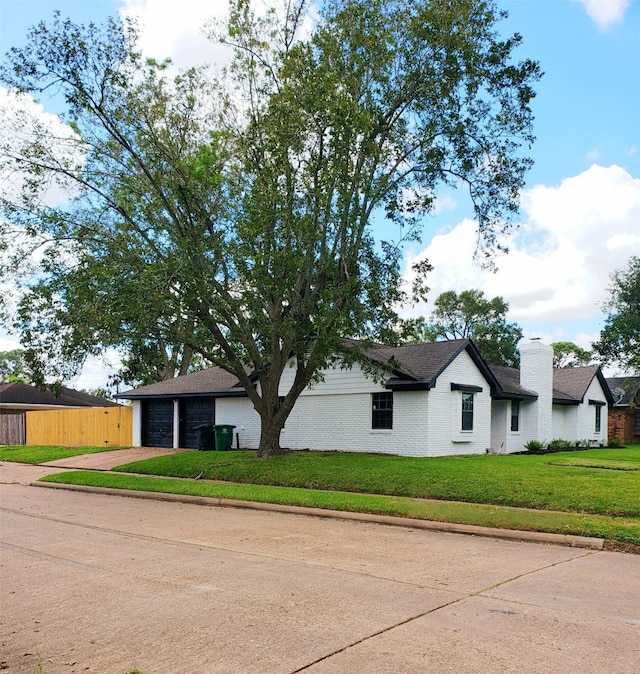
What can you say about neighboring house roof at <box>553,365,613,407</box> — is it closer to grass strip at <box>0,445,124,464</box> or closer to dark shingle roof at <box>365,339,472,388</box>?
dark shingle roof at <box>365,339,472,388</box>

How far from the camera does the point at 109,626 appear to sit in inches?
225

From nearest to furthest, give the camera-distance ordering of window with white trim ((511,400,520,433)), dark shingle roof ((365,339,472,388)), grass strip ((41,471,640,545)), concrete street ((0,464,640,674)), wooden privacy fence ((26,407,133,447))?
concrete street ((0,464,640,674))
grass strip ((41,471,640,545))
dark shingle roof ((365,339,472,388))
window with white trim ((511,400,520,433))
wooden privacy fence ((26,407,133,447))

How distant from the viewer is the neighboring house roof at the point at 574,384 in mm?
31581

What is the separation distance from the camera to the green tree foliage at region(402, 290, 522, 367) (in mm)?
55781

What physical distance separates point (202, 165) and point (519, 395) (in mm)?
16007

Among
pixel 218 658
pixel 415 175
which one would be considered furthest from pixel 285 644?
pixel 415 175

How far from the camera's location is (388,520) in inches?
464

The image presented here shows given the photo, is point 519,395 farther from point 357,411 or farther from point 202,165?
point 202,165

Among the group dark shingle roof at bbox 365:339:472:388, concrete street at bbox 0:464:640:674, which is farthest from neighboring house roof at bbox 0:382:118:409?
concrete street at bbox 0:464:640:674

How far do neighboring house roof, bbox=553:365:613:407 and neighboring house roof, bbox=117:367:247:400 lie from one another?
14.3 meters

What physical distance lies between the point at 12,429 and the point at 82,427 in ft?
18.0

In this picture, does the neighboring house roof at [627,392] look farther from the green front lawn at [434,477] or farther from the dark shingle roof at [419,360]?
the green front lawn at [434,477]

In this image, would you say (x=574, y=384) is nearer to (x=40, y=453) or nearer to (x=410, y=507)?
(x=410, y=507)

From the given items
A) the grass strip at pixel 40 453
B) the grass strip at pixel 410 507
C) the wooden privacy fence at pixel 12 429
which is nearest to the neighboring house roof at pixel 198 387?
the grass strip at pixel 40 453
